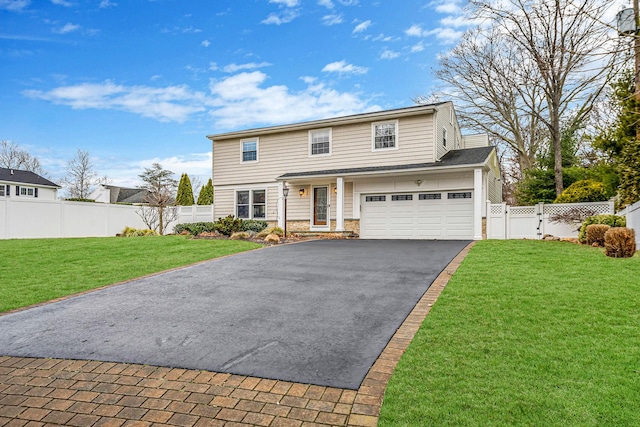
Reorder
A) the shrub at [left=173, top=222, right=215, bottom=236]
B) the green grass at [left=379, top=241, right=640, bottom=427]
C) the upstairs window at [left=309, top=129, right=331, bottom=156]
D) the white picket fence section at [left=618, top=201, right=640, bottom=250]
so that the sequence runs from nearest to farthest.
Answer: the green grass at [left=379, top=241, right=640, bottom=427], the white picket fence section at [left=618, top=201, right=640, bottom=250], the upstairs window at [left=309, top=129, right=331, bottom=156], the shrub at [left=173, top=222, right=215, bottom=236]

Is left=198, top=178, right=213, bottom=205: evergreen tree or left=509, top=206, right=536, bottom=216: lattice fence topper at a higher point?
left=198, top=178, right=213, bottom=205: evergreen tree

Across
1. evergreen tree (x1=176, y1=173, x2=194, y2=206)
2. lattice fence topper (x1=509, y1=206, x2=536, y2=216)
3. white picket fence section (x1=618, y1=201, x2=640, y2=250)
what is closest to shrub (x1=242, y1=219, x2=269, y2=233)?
lattice fence topper (x1=509, y1=206, x2=536, y2=216)

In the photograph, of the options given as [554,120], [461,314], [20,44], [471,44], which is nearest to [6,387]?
[461,314]

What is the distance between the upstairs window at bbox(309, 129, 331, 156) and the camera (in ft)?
56.0

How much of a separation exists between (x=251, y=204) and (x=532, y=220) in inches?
477

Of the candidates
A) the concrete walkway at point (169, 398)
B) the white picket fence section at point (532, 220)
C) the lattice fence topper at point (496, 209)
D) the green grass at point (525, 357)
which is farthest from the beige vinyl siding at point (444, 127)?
the concrete walkway at point (169, 398)

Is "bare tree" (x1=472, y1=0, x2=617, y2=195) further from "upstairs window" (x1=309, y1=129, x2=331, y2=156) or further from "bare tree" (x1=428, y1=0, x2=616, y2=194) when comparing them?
"upstairs window" (x1=309, y1=129, x2=331, y2=156)

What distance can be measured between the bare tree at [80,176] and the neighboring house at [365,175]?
29.1 m

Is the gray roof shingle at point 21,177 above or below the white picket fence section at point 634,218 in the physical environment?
above

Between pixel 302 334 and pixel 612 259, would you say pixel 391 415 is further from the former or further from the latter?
pixel 612 259

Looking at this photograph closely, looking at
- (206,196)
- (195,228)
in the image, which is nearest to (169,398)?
(195,228)

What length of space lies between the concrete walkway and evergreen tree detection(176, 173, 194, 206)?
81.0ft

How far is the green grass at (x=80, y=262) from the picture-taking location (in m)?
6.71

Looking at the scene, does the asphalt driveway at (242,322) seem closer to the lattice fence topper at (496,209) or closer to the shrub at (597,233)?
the shrub at (597,233)
